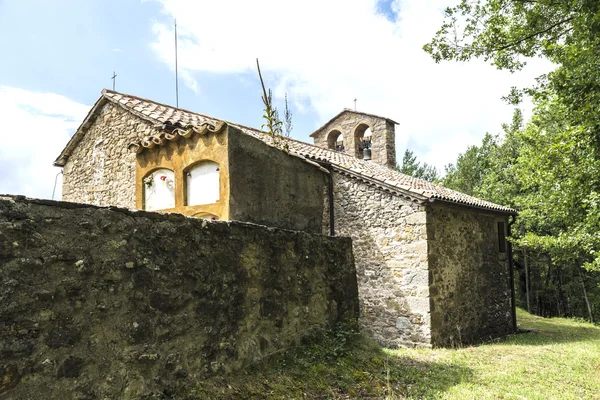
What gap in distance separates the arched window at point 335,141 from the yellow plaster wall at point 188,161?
10727 mm

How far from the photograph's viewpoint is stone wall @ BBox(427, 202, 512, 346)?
9828 mm

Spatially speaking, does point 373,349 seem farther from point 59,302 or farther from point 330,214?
point 330,214

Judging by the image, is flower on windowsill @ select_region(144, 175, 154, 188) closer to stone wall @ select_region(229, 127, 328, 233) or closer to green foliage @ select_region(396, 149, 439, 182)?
stone wall @ select_region(229, 127, 328, 233)

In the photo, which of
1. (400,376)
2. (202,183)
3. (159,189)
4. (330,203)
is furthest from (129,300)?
(330,203)

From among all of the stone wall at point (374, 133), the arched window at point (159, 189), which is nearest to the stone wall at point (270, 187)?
the arched window at point (159, 189)

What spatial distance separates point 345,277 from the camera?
5.66 metres

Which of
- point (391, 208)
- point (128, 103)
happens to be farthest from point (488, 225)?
point (128, 103)

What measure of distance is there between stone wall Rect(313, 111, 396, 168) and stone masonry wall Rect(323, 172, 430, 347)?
554cm

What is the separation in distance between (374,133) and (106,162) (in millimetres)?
9216

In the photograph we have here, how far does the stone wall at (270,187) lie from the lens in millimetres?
5906

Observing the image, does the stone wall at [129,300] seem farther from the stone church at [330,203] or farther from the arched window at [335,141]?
the arched window at [335,141]

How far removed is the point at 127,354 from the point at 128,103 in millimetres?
9651

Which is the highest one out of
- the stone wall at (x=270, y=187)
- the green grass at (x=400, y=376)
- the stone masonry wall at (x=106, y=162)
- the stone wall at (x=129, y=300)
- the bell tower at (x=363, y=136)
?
the bell tower at (x=363, y=136)

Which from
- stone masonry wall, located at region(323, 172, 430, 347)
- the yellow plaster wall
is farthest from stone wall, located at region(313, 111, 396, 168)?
the yellow plaster wall
